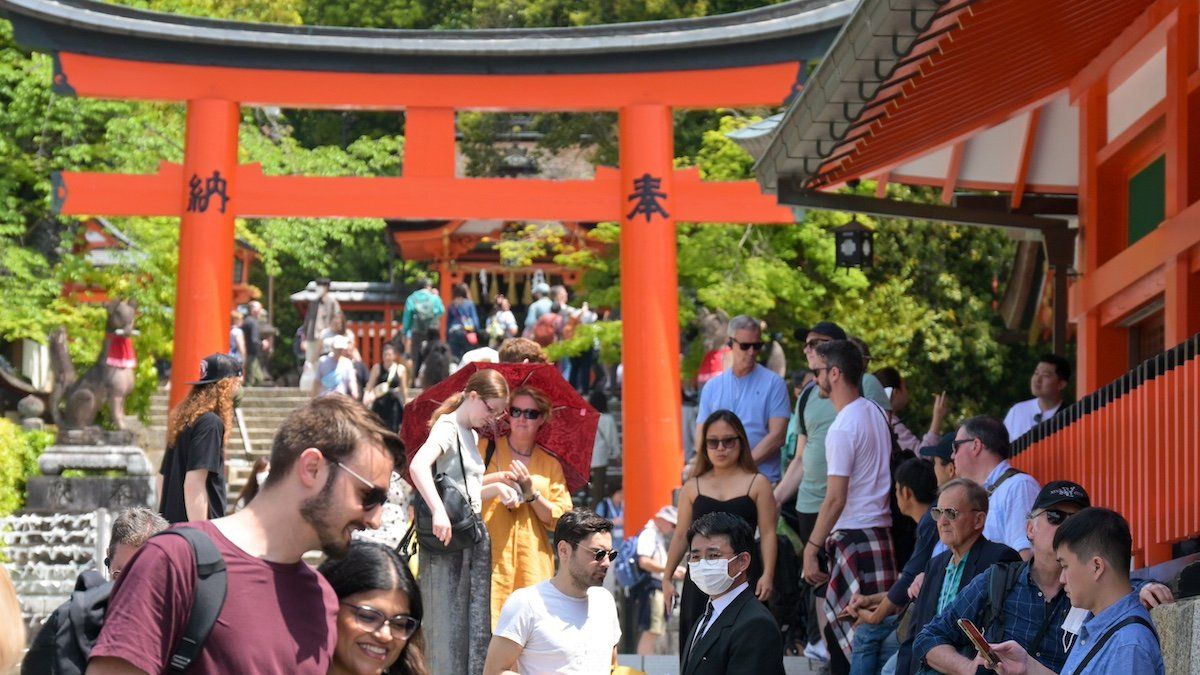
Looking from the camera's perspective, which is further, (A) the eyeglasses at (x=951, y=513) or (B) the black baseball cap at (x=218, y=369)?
(B) the black baseball cap at (x=218, y=369)

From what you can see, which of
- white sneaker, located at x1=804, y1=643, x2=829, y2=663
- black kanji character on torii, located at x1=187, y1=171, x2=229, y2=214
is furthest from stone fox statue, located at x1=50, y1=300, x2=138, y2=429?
white sneaker, located at x1=804, y1=643, x2=829, y2=663

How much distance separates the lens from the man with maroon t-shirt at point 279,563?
3.32 m

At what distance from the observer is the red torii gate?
16922 mm

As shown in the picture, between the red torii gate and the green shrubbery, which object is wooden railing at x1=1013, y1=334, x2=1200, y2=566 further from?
the green shrubbery

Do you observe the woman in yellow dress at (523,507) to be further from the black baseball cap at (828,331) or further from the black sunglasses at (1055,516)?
the black sunglasses at (1055,516)

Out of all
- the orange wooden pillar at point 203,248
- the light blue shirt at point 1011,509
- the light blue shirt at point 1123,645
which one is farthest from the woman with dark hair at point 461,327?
the light blue shirt at point 1123,645

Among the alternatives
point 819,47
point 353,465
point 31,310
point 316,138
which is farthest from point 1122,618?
point 316,138

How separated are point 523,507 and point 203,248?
390 inches

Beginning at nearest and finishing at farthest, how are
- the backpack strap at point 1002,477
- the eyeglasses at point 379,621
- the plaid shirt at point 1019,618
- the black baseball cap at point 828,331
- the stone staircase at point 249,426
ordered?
the eyeglasses at point 379,621, the plaid shirt at point 1019,618, the backpack strap at point 1002,477, the black baseball cap at point 828,331, the stone staircase at point 249,426

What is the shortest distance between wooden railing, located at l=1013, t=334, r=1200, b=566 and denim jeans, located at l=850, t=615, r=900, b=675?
3.72ft

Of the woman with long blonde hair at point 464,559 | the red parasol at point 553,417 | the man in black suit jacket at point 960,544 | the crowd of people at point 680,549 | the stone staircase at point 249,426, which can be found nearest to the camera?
the crowd of people at point 680,549

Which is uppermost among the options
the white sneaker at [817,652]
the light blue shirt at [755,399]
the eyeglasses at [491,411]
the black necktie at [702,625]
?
the light blue shirt at [755,399]

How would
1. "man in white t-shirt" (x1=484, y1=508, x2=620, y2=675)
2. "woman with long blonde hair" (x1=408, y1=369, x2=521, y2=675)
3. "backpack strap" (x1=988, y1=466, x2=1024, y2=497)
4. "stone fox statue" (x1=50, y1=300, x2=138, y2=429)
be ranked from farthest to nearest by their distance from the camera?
"stone fox statue" (x1=50, y1=300, x2=138, y2=429) < "woman with long blonde hair" (x1=408, y1=369, x2=521, y2=675) < "backpack strap" (x1=988, y1=466, x2=1024, y2=497) < "man in white t-shirt" (x1=484, y1=508, x2=620, y2=675)

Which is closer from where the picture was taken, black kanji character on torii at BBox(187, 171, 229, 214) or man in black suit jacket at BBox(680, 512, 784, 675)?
Answer: man in black suit jacket at BBox(680, 512, 784, 675)
